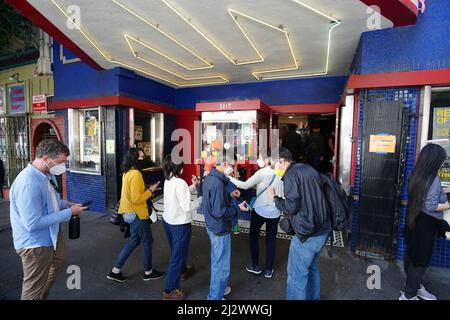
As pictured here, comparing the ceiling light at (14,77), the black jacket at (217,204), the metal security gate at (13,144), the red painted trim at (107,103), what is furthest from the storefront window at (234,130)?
the ceiling light at (14,77)

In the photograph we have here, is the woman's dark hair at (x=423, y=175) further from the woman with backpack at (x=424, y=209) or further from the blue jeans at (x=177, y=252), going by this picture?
the blue jeans at (x=177, y=252)

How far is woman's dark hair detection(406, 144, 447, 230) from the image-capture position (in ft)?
8.00

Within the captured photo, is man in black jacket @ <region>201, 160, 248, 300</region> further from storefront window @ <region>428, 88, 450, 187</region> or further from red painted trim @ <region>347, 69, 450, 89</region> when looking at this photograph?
storefront window @ <region>428, 88, 450, 187</region>

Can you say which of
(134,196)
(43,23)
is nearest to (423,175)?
(134,196)

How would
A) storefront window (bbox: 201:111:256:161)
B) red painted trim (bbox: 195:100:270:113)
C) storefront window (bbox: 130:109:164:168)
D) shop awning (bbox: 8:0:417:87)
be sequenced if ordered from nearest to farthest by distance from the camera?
1. shop awning (bbox: 8:0:417:87)
2. red painted trim (bbox: 195:100:270:113)
3. storefront window (bbox: 201:111:256:161)
4. storefront window (bbox: 130:109:164:168)

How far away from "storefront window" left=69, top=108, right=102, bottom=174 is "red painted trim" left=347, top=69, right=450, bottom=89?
550 centimetres

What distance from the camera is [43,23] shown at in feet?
14.1

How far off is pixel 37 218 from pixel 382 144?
412 centimetres

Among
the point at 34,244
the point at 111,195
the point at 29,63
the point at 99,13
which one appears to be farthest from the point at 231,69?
the point at 29,63

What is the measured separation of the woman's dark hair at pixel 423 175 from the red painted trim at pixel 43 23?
581cm

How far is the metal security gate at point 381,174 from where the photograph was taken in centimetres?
349

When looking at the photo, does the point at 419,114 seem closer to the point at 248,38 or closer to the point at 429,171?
the point at 429,171

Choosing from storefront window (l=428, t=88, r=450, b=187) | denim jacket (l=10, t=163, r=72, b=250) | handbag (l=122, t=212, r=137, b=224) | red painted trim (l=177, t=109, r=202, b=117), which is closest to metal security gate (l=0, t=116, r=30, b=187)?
red painted trim (l=177, t=109, r=202, b=117)
